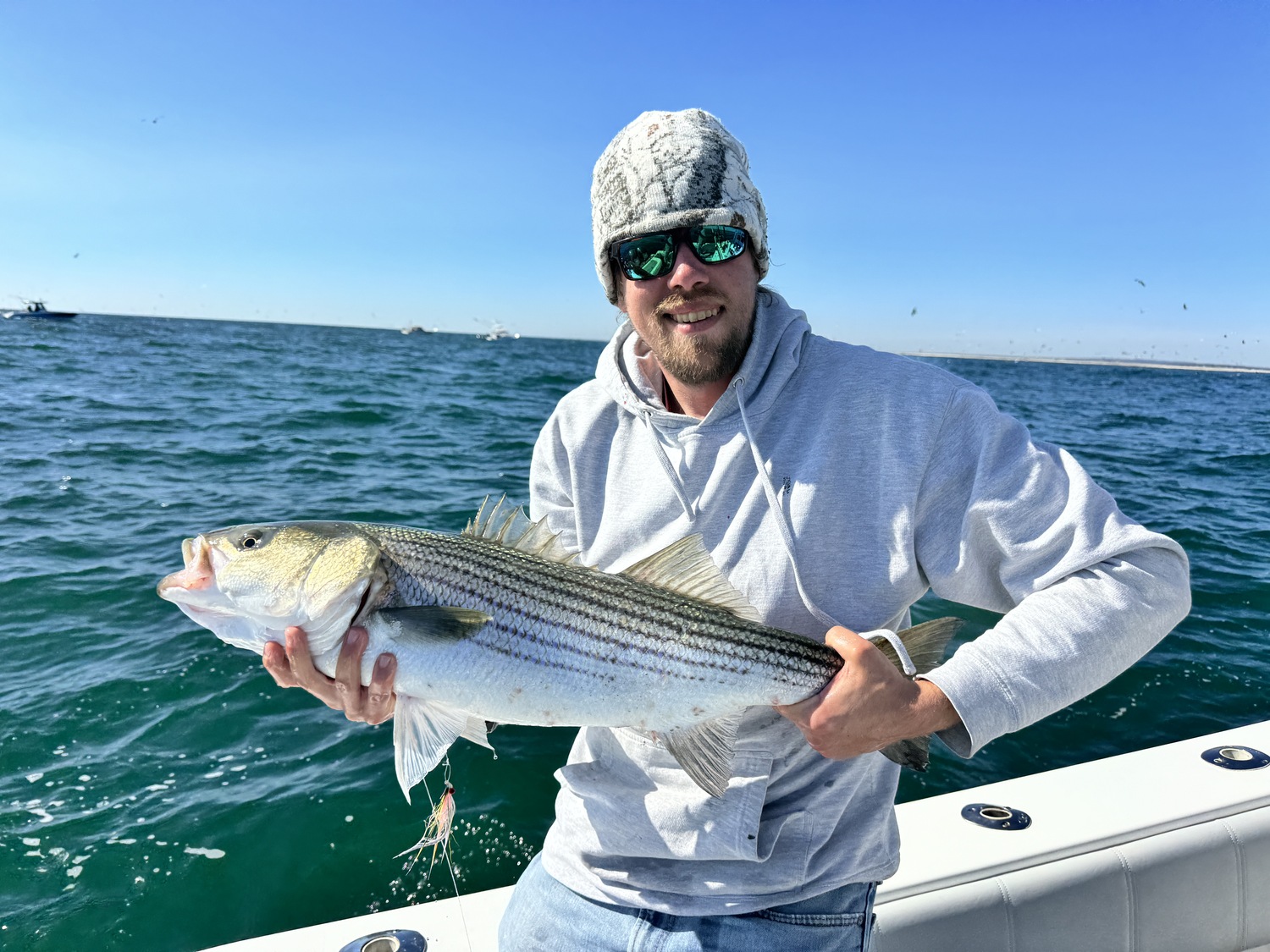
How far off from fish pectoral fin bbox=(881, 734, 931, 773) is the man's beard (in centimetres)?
150

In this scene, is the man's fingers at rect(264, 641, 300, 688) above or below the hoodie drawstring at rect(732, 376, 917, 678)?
below

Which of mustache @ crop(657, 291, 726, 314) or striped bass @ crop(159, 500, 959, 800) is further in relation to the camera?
mustache @ crop(657, 291, 726, 314)

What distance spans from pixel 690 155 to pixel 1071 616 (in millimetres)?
2096

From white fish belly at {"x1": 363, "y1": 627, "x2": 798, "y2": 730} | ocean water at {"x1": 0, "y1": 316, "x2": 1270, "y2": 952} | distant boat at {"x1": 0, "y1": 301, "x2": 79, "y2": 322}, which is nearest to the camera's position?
white fish belly at {"x1": 363, "y1": 627, "x2": 798, "y2": 730}

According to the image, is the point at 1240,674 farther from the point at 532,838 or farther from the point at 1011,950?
the point at 532,838

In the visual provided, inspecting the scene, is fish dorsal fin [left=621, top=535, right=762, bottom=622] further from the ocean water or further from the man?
the ocean water

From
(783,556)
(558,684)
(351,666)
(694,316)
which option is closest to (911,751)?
(783,556)

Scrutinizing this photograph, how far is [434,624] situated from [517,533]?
1.76 feet

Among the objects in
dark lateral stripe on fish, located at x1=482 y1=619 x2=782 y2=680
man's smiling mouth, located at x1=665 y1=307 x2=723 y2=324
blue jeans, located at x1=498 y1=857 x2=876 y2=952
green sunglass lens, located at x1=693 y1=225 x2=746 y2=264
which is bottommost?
blue jeans, located at x1=498 y1=857 x2=876 y2=952

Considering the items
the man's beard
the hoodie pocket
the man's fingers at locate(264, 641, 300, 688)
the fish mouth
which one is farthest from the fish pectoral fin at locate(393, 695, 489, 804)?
the man's beard

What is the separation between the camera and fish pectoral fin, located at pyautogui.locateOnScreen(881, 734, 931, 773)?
8.09ft

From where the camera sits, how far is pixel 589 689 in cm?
268

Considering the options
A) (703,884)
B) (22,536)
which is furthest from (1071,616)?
(22,536)

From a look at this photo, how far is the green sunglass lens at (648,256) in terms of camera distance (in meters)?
3.12
